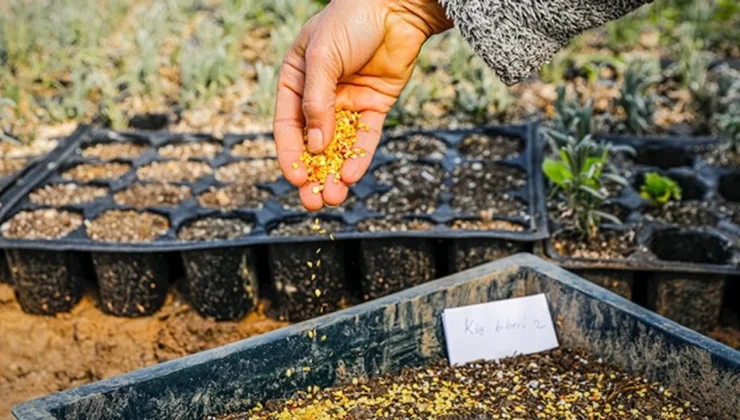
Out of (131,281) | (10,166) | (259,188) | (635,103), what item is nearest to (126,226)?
(131,281)

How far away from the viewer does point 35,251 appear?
2.95m

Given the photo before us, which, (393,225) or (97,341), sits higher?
(393,225)

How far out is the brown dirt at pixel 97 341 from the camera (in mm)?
2846

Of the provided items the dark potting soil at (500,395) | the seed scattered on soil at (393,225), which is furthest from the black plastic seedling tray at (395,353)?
the seed scattered on soil at (393,225)

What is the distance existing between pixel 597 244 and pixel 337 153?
105cm

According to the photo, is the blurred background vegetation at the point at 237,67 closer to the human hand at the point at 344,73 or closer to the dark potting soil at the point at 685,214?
the dark potting soil at the point at 685,214

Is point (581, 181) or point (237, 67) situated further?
point (237, 67)

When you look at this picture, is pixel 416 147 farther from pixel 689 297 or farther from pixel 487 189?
pixel 689 297

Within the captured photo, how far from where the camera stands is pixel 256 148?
3521 mm

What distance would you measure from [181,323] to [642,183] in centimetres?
161

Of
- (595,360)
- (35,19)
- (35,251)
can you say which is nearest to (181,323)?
(35,251)

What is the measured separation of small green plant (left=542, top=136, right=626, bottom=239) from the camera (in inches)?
111

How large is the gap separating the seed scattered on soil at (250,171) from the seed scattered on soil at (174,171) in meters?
0.06

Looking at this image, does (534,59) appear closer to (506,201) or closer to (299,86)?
(299,86)
